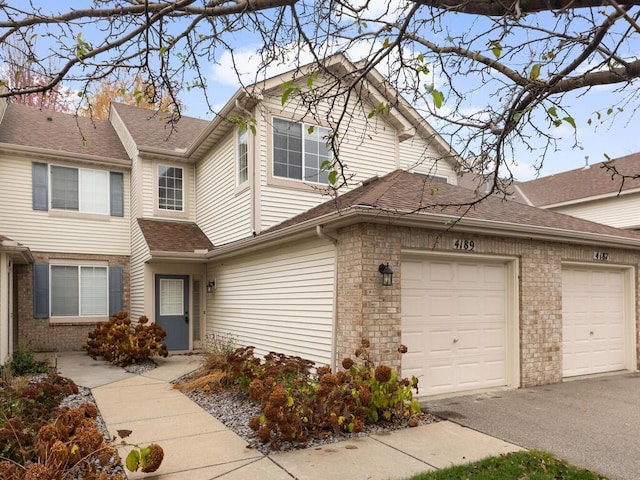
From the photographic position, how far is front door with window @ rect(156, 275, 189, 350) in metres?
13.4

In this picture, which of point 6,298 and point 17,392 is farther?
point 6,298

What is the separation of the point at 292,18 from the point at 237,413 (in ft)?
16.8

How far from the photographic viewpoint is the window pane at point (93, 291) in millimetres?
13906

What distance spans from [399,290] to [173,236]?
27.2 ft

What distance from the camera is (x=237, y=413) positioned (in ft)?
21.6

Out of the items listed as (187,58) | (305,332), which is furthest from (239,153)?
(187,58)

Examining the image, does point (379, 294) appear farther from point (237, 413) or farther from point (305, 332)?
point (237, 413)

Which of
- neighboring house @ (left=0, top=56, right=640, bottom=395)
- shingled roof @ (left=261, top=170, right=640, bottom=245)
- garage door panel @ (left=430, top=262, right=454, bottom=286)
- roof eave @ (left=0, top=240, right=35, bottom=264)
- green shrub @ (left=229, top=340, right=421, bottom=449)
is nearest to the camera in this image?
green shrub @ (left=229, top=340, right=421, bottom=449)

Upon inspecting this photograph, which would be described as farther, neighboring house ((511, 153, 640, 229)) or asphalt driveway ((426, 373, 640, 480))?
neighboring house ((511, 153, 640, 229))

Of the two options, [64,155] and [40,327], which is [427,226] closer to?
[64,155]

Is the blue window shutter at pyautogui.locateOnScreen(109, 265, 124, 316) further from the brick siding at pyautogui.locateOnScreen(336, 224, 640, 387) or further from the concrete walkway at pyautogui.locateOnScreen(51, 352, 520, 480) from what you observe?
the brick siding at pyautogui.locateOnScreen(336, 224, 640, 387)

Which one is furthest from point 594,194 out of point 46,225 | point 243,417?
point 46,225

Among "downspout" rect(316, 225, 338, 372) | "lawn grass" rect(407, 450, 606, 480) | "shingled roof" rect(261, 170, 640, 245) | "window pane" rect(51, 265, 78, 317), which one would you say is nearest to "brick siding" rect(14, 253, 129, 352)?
"window pane" rect(51, 265, 78, 317)

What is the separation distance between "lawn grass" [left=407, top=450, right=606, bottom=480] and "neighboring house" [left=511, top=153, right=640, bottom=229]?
1600 centimetres
